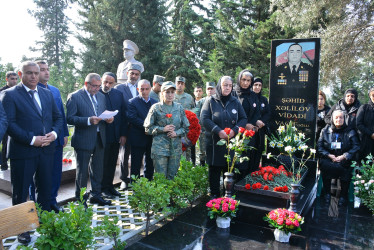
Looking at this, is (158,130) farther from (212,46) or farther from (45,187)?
(212,46)

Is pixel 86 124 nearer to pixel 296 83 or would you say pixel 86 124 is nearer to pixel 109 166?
pixel 109 166

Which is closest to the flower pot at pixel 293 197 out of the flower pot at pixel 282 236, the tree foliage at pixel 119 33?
the flower pot at pixel 282 236

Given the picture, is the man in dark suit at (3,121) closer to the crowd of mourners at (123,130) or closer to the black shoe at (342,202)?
the crowd of mourners at (123,130)

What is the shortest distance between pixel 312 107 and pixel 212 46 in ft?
41.9

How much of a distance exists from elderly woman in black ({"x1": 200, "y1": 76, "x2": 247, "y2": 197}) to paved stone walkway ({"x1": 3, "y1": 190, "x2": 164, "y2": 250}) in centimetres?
123

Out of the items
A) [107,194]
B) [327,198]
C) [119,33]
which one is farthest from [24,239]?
[119,33]

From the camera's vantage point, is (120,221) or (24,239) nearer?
(24,239)

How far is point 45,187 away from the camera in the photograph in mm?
3393

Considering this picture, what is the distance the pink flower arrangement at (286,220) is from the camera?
3.24 m

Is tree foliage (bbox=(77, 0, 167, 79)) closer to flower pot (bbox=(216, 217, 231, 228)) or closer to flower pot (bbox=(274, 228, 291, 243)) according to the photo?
flower pot (bbox=(216, 217, 231, 228))

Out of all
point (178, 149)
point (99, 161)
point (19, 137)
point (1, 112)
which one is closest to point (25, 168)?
point (19, 137)

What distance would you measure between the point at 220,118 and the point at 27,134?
2671 mm

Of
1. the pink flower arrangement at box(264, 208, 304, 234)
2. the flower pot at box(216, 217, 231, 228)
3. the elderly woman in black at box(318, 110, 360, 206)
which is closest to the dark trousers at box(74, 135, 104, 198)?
the flower pot at box(216, 217, 231, 228)

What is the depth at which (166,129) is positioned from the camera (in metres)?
4.00
